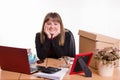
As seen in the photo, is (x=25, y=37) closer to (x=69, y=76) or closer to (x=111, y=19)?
(x=111, y=19)

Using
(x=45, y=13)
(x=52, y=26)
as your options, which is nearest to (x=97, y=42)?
(x=52, y=26)

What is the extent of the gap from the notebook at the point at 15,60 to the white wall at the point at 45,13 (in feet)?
5.92

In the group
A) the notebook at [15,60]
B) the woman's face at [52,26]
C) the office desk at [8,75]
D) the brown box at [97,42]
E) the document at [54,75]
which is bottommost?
the office desk at [8,75]

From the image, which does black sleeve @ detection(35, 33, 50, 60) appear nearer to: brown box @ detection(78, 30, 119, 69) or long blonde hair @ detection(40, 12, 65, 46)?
long blonde hair @ detection(40, 12, 65, 46)

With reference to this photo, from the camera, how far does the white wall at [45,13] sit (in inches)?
142

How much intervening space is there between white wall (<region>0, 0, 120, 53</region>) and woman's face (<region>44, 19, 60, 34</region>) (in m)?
1.01

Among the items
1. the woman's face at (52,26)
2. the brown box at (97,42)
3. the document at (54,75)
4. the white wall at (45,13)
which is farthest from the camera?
the white wall at (45,13)

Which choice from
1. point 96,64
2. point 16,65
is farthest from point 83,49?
point 16,65

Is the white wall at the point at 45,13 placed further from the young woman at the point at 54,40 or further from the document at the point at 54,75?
the document at the point at 54,75

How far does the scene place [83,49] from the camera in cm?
223

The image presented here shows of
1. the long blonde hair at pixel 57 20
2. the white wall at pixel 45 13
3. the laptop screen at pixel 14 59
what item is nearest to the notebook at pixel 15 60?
the laptop screen at pixel 14 59

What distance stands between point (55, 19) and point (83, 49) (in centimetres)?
62

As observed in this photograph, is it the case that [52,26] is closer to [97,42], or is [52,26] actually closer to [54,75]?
[97,42]

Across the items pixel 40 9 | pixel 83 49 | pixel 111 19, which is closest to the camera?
pixel 83 49
